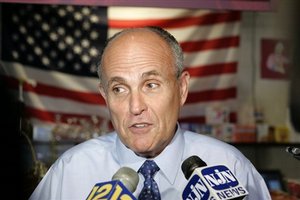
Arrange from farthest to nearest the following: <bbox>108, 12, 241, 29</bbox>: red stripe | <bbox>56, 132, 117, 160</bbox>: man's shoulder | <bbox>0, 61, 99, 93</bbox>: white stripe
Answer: <bbox>108, 12, 241, 29</bbox>: red stripe
<bbox>0, 61, 99, 93</bbox>: white stripe
<bbox>56, 132, 117, 160</bbox>: man's shoulder

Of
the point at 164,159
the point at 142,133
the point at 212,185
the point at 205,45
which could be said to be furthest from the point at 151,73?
the point at 205,45

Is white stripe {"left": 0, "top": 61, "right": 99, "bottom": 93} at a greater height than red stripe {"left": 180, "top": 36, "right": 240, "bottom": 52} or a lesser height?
lesser

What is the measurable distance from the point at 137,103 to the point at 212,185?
1.08 feet

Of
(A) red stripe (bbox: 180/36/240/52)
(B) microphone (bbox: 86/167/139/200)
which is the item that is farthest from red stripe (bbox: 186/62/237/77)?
(B) microphone (bbox: 86/167/139/200)

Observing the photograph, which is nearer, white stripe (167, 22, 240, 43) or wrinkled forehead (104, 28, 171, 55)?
wrinkled forehead (104, 28, 171, 55)

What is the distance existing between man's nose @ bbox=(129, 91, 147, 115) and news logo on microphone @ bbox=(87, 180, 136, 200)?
0.94ft

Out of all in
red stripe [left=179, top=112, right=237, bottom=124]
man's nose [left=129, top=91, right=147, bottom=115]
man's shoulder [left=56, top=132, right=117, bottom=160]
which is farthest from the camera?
red stripe [left=179, top=112, right=237, bottom=124]

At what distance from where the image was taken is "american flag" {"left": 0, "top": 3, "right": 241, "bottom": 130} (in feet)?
11.9

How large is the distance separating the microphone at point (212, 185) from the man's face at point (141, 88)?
226mm

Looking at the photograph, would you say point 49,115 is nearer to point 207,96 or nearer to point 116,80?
point 207,96

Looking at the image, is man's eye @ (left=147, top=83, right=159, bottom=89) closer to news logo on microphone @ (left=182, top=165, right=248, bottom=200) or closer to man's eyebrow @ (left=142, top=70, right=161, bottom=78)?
man's eyebrow @ (left=142, top=70, right=161, bottom=78)

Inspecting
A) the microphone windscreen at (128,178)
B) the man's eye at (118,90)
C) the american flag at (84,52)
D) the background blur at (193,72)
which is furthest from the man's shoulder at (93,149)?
the american flag at (84,52)

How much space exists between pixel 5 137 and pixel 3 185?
23cm

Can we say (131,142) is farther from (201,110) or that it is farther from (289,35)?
(289,35)
